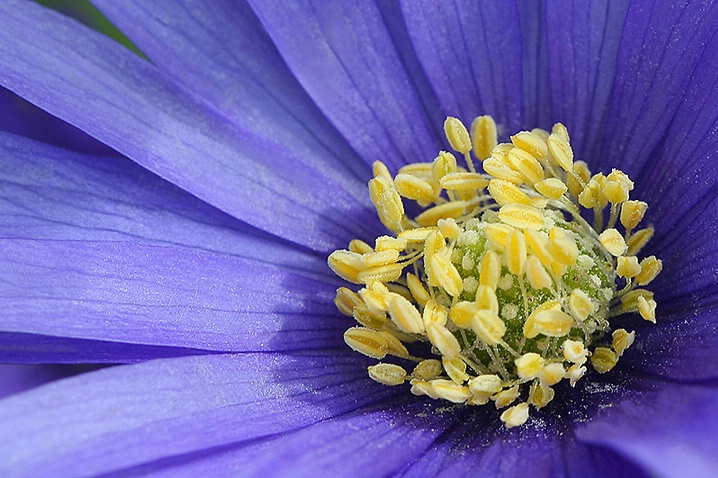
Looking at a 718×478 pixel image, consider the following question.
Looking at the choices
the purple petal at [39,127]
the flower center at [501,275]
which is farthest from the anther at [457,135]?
the purple petal at [39,127]

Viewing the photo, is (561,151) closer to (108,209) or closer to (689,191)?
(689,191)

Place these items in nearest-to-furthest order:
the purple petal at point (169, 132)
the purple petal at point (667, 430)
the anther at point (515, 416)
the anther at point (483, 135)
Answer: the purple petal at point (667, 430) < the anther at point (515, 416) < the purple petal at point (169, 132) < the anther at point (483, 135)

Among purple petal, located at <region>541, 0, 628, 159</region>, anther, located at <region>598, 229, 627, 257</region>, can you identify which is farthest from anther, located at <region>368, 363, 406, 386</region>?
purple petal, located at <region>541, 0, 628, 159</region>

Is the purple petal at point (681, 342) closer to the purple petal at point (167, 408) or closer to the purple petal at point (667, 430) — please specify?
the purple petal at point (667, 430)

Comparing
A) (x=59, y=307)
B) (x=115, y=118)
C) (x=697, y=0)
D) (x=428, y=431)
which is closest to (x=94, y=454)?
(x=59, y=307)

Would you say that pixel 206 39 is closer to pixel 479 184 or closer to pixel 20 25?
pixel 20 25

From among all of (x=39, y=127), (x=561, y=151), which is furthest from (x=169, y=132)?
(x=561, y=151)

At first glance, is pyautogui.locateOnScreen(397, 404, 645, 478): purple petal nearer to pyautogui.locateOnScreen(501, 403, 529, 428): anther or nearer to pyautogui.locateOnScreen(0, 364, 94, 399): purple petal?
pyautogui.locateOnScreen(501, 403, 529, 428): anther
